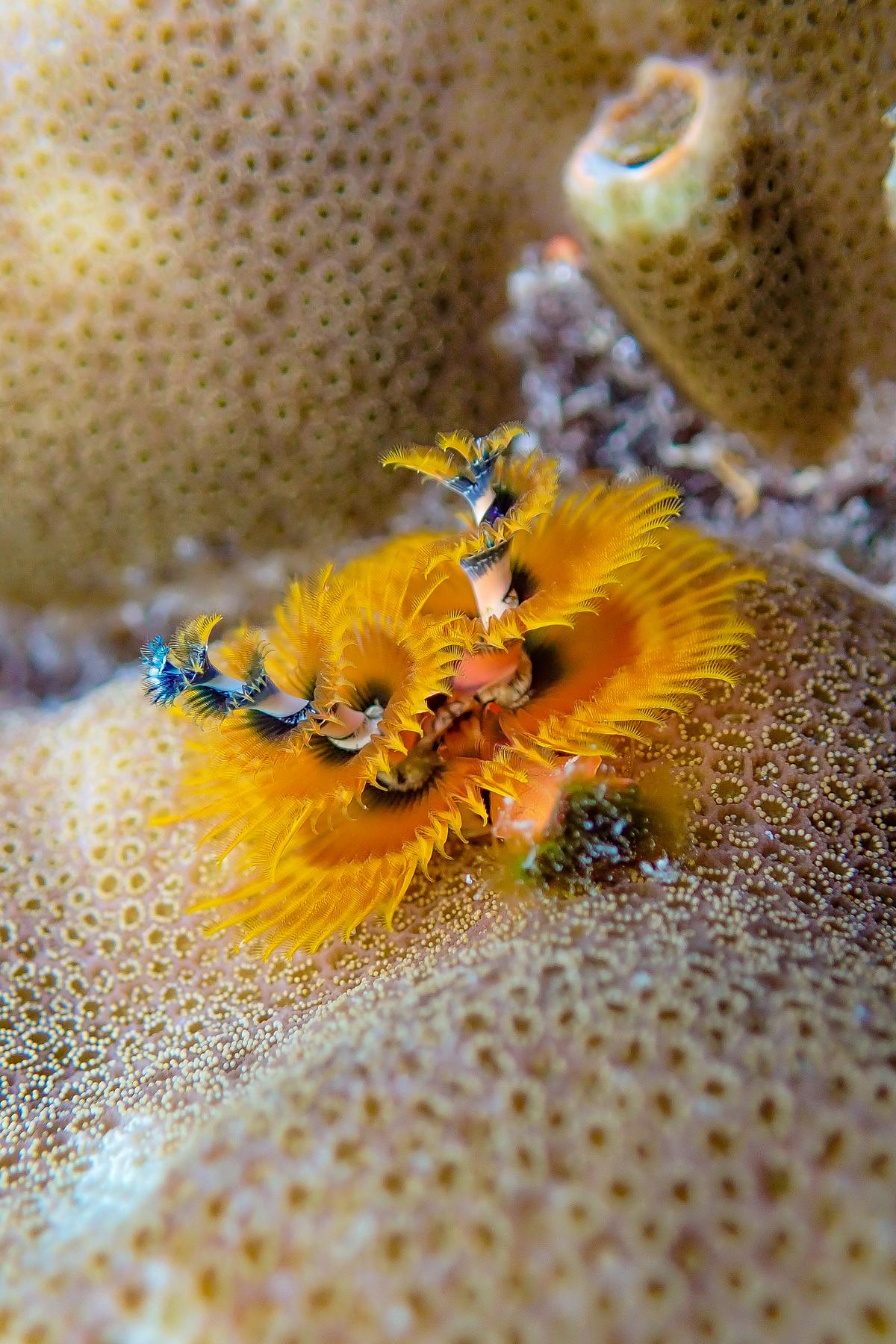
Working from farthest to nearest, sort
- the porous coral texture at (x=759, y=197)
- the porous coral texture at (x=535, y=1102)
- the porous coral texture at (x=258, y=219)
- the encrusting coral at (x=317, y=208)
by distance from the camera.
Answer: the porous coral texture at (x=258, y=219) < the encrusting coral at (x=317, y=208) < the porous coral texture at (x=759, y=197) < the porous coral texture at (x=535, y=1102)

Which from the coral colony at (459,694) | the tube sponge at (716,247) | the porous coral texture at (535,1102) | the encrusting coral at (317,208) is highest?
the encrusting coral at (317,208)

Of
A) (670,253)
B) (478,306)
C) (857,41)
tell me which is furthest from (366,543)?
(857,41)

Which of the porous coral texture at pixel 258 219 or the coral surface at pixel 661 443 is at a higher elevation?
the porous coral texture at pixel 258 219

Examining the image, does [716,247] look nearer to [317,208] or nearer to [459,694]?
[317,208]

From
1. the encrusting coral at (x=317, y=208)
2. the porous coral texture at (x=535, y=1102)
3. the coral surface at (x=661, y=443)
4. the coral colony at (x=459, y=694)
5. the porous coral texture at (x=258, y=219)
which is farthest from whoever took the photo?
the coral surface at (x=661, y=443)

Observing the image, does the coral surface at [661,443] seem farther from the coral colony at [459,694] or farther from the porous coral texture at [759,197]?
the coral colony at [459,694]

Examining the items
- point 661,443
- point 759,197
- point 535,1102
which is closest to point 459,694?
point 535,1102

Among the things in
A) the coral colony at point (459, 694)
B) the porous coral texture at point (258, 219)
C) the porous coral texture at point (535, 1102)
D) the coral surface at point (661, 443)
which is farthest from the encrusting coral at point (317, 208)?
the porous coral texture at point (535, 1102)

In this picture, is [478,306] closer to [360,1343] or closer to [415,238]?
[415,238]

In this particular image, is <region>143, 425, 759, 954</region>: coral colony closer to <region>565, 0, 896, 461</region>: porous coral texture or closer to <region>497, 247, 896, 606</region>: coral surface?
<region>565, 0, 896, 461</region>: porous coral texture
